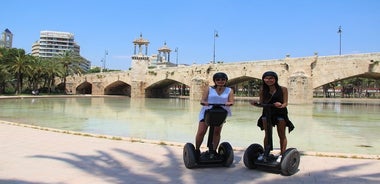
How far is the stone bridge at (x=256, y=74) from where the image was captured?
2685 cm

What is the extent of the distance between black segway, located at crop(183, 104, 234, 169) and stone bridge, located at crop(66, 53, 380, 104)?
23.6 m

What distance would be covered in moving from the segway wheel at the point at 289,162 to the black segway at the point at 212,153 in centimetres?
75

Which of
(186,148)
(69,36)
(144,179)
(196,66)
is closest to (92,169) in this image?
(144,179)

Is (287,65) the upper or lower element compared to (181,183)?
upper

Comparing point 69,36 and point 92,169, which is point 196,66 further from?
point 69,36

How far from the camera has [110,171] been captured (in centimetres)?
473

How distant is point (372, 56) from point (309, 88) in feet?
16.9

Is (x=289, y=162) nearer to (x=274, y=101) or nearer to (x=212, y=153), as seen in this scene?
(x=274, y=101)

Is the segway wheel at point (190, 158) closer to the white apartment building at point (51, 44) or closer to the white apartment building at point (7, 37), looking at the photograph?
the white apartment building at point (51, 44)

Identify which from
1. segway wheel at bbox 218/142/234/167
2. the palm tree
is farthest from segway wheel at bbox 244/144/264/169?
the palm tree

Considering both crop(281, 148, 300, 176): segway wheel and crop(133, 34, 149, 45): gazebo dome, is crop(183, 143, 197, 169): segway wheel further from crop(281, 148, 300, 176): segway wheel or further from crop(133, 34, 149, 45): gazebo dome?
crop(133, 34, 149, 45): gazebo dome

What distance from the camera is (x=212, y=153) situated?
16.4 feet

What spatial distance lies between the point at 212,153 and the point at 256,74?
2805 centimetres

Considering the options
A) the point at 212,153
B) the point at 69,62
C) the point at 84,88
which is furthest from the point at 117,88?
the point at 212,153
